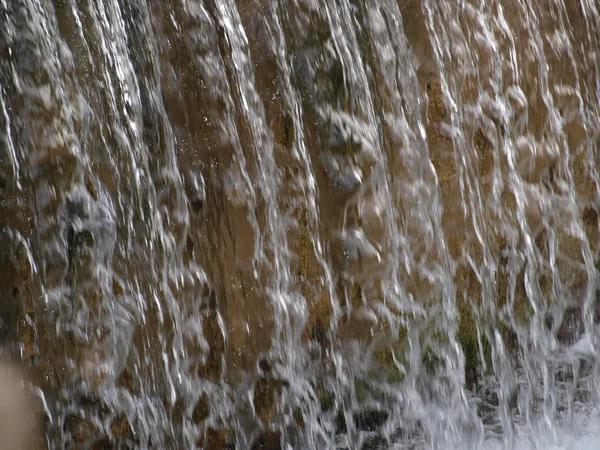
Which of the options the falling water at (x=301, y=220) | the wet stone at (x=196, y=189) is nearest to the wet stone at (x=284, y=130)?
the falling water at (x=301, y=220)

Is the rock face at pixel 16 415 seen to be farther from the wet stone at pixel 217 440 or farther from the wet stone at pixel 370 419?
the wet stone at pixel 370 419

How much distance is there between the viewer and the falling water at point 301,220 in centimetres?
237

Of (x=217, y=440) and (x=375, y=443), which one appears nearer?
(x=217, y=440)

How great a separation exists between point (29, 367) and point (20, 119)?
68 centimetres

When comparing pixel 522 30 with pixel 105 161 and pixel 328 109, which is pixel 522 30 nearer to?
pixel 328 109

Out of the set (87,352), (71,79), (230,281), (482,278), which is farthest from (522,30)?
(87,352)

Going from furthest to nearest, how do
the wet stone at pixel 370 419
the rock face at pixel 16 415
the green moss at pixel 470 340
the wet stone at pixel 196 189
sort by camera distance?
the green moss at pixel 470 340, the wet stone at pixel 370 419, the wet stone at pixel 196 189, the rock face at pixel 16 415

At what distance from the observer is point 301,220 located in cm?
260

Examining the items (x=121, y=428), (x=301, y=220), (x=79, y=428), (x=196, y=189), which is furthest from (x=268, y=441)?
(x=196, y=189)

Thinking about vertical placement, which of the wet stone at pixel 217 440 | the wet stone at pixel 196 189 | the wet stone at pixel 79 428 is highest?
the wet stone at pixel 196 189

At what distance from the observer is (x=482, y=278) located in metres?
2.89

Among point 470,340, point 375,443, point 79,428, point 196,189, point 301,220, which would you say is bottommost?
point 375,443

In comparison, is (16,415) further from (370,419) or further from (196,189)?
(370,419)

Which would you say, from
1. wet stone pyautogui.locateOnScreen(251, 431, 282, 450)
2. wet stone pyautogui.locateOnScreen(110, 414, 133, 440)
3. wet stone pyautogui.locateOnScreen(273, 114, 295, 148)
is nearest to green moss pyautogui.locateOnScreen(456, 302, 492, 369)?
wet stone pyautogui.locateOnScreen(251, 431, 282, 450)
